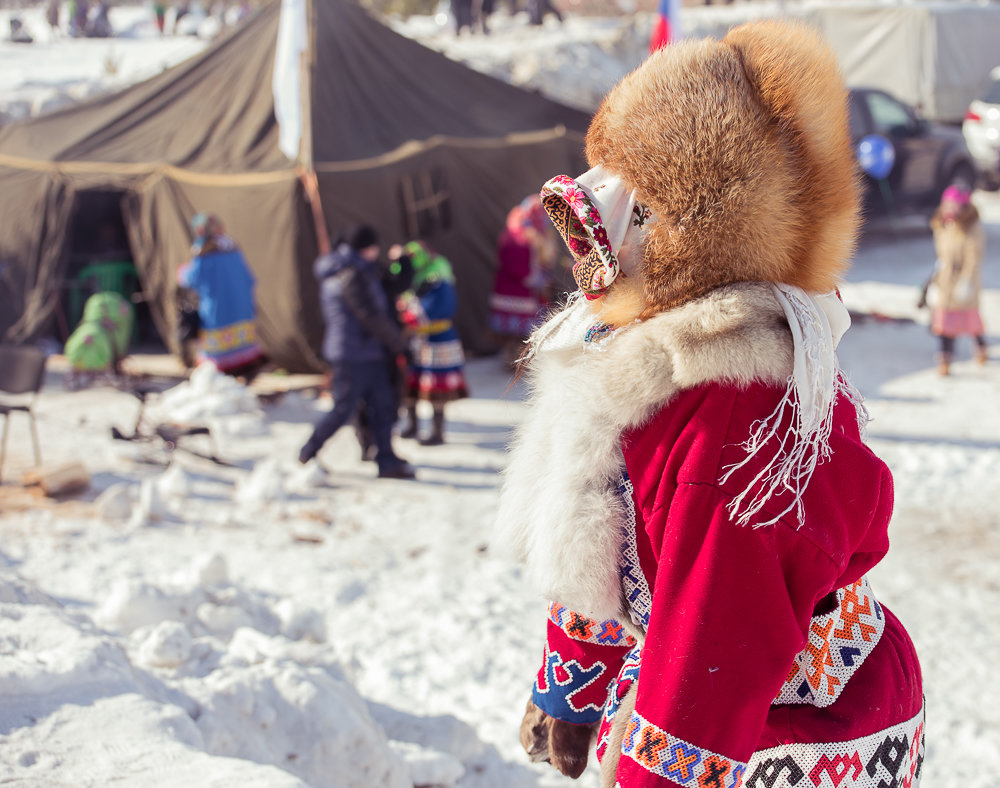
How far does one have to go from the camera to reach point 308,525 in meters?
5.17

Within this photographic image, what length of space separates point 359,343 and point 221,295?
7.09 feet

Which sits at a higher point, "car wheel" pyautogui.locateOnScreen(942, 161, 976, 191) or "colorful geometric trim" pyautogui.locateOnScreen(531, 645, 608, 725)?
"car wheel" pyautogui.locateOnScreen(942, 161, 976, 191)

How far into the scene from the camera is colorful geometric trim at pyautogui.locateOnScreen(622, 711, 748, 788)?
1151 mm

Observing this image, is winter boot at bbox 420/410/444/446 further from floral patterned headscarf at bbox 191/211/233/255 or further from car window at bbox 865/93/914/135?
car window at bbox 865/93/914/135

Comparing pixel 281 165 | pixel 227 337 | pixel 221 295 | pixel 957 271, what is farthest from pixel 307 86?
pixel 957 271

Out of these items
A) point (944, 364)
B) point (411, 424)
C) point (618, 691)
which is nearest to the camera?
point (618, 691)

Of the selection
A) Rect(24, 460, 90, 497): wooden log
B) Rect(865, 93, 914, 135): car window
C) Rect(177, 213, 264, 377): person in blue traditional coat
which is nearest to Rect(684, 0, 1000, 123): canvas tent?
Rect(865, 93, 914, 135): car window

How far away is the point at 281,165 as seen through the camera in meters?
7.81

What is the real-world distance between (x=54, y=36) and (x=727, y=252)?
25.0m

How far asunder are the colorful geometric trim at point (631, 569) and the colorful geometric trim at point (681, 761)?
18 centimetres

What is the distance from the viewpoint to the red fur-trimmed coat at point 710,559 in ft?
3.77

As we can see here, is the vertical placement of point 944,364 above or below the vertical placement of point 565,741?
below

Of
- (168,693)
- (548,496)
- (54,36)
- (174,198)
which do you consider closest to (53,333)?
(174,198)

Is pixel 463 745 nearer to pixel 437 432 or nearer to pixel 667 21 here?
pixel 437 432
